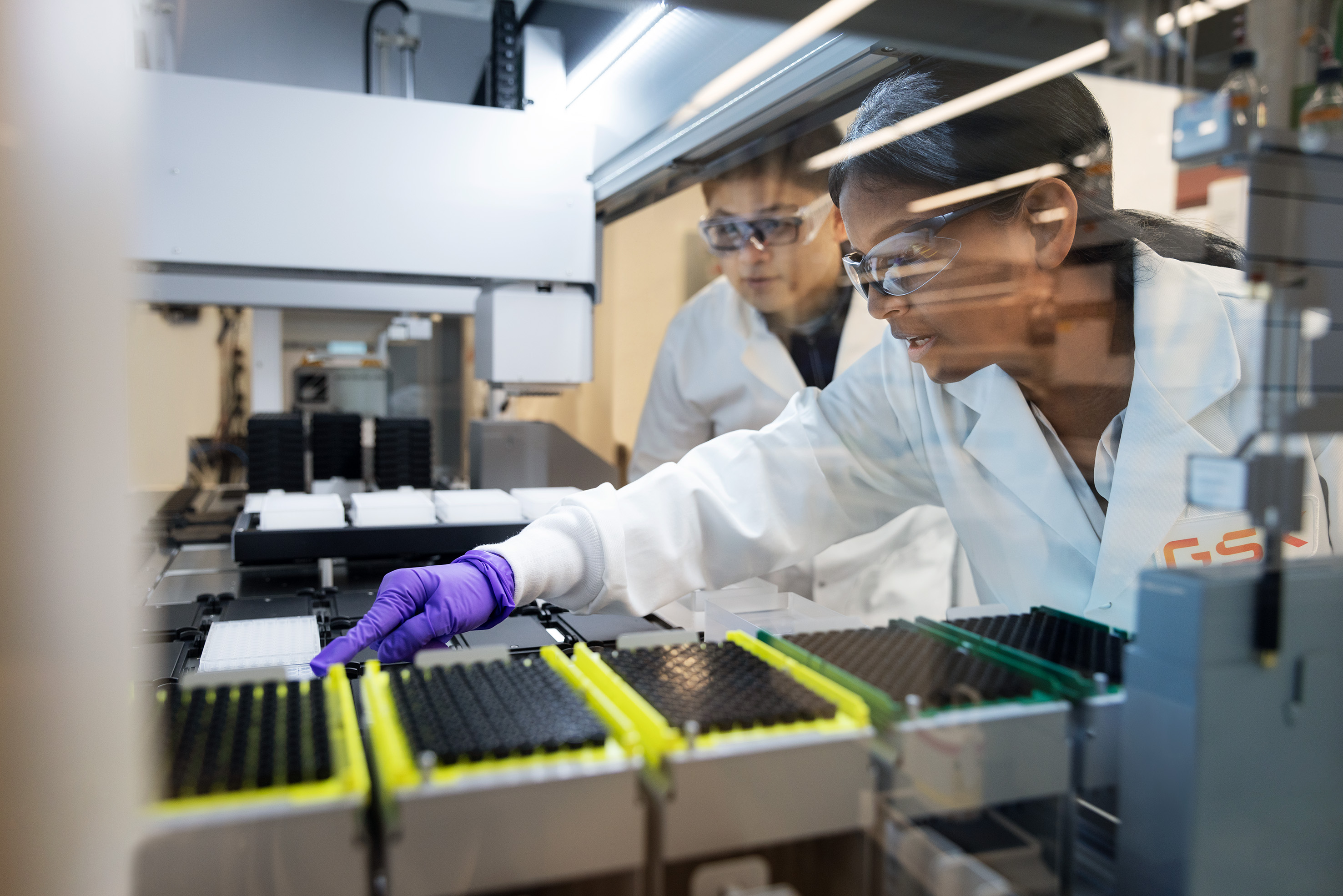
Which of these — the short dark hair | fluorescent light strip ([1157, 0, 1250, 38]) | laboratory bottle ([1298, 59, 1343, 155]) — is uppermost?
the short dark hair

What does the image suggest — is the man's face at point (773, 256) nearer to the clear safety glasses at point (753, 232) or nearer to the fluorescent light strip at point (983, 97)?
the clear safety glasses at point (753, 232)

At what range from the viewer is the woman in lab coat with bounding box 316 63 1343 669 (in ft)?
3.34

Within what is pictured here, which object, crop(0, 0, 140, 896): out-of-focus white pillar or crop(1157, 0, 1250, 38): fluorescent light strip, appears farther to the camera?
crop(1157, 0, 1250, 38): fluorescent light strip

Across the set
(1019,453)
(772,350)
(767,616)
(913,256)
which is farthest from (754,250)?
(767,616)

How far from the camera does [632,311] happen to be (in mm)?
2131

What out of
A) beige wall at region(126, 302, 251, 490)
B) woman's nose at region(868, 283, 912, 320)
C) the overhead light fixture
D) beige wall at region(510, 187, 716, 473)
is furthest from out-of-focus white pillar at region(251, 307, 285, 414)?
woman's nose at region(868, 283, 912, 320)

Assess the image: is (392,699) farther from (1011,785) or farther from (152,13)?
(152,13)

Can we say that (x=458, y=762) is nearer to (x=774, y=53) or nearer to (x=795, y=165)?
(x=774, y=53)

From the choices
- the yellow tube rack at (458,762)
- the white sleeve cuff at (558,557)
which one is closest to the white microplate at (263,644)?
the white sleeve cuff at (558,557)

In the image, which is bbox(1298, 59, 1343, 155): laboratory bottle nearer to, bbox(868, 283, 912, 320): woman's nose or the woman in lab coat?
the woman in lab coat

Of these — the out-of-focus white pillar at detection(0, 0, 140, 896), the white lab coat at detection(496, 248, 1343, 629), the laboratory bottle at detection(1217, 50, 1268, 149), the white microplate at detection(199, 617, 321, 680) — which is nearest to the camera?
the out-of-focus white pillar at detection(0, 0, 140, 896)

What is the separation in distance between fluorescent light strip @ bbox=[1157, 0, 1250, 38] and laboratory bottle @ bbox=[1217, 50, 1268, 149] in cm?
10

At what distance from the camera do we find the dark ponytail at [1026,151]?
1129 mm

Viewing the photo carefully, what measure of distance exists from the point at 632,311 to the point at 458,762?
1.58 m
